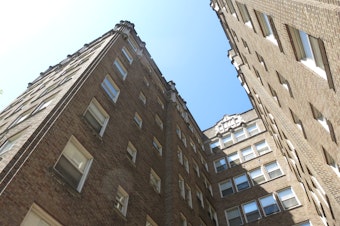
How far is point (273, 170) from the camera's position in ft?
91.8

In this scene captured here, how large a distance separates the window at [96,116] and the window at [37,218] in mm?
5802

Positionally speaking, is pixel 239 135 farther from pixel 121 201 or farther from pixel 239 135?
pixel 121 201

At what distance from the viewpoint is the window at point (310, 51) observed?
322 inches

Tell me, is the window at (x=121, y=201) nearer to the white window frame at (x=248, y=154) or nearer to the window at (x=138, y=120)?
the window at (x=138, y=120)

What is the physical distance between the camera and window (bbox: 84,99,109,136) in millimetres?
15231

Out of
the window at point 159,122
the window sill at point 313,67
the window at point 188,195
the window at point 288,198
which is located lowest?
the window sill at point 313,67

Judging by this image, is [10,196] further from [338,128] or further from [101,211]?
[338,128]

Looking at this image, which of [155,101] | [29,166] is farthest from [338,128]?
[155,101]

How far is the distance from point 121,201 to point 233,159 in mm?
20408

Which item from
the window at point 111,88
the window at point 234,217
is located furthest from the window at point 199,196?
the window at point 111,88

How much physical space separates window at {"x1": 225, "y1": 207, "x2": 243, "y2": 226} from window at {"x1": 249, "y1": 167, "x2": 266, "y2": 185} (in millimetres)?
3236

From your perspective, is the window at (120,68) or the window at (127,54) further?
the window at (127,54)

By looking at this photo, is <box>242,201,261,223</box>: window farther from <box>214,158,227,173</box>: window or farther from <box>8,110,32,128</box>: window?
<box>8,110,32,128</box>: window

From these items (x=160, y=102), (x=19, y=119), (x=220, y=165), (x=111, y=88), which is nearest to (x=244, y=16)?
(x=111, y=88)
